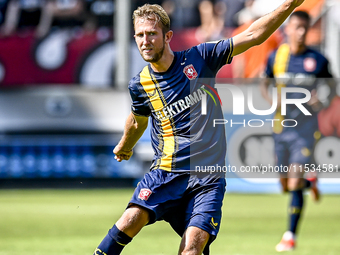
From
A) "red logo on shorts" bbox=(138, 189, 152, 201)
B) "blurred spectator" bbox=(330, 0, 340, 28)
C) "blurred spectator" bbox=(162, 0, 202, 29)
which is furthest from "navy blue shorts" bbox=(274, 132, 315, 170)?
"blurred spectator" bbox=(162, 0, 202, 29)

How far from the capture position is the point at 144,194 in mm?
4594

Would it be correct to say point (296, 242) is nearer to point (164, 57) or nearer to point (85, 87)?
point (164, 57)

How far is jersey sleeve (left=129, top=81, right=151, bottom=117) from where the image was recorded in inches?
191

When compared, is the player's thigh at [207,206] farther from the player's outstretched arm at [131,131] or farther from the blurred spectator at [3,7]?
the blurred spectator at [3,7]

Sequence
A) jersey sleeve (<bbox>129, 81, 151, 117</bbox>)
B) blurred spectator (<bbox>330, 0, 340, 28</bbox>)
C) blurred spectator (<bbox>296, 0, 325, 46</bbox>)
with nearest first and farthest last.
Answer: jersey sleeve (<bbox>129, 81, 151, 117</bbox>), blurred spectator (<bbox>330, 0, 340, 28</bbox>), blurred spectator (<bbox>296, 0, 325, 46</bbox>)

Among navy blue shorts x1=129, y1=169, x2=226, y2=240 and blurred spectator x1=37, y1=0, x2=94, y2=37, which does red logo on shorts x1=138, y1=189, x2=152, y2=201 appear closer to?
navy blue shorts x1=129, y1=169, x2=226, y2=240

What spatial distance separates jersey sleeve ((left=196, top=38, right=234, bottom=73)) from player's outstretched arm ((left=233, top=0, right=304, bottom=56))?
5 cm

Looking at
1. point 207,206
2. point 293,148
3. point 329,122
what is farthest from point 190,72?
point 329,122

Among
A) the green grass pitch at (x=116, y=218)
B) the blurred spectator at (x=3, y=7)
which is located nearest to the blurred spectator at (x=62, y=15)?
the blurred spectator at (x=3, y=7)

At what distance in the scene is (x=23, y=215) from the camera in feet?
33.4

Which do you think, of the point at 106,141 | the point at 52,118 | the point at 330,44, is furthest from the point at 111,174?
the point at 330,44

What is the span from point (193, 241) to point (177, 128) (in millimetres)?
872

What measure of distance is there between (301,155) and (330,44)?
7.55 m

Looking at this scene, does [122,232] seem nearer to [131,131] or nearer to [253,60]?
[131,131]
